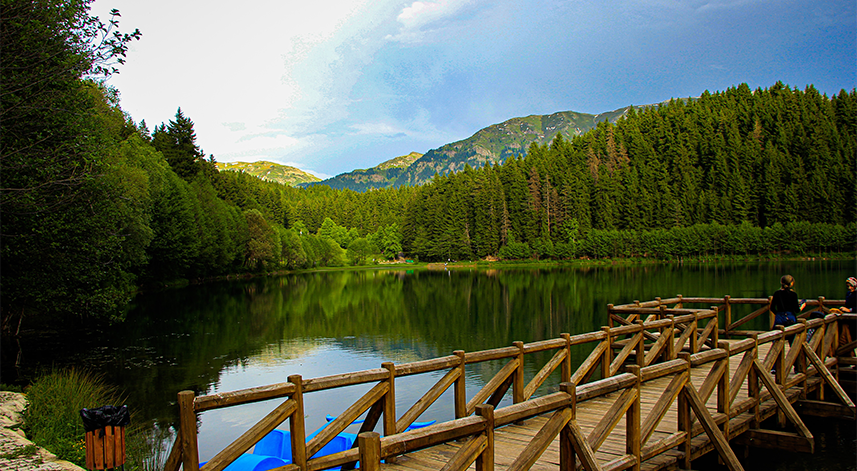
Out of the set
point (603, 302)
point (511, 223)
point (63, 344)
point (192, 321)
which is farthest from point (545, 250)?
point (63, 344)

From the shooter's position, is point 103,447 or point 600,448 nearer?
point 103,447

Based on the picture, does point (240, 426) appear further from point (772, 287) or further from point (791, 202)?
point (791, 202)

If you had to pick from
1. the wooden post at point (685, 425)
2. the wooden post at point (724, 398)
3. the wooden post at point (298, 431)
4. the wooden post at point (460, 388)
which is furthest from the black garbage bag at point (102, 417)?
the wooden post at point (724, 398)

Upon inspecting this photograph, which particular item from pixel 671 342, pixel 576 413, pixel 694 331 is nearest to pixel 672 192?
pixel 694 331

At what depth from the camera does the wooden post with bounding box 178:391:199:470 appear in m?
5.53

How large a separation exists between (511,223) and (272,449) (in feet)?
428

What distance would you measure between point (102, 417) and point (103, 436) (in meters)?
0.27

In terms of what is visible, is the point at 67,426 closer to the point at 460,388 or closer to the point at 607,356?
the point at 460,388

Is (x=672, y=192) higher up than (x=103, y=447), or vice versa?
(x=672, y=192)

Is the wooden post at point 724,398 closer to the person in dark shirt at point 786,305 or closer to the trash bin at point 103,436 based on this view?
the person in dark shirt at point 786,305

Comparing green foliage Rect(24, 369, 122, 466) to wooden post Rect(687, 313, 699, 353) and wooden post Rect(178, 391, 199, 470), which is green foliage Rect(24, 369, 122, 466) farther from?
wooden post Rect(687, 313, 699, 353)

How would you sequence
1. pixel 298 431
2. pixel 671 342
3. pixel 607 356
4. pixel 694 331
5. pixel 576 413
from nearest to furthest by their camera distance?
pixel 298 431
pixel 576 413
pixel 607 356
pixel 671 342
pixel 694 331

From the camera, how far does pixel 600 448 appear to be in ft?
24.1

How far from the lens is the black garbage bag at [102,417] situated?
6.98m
